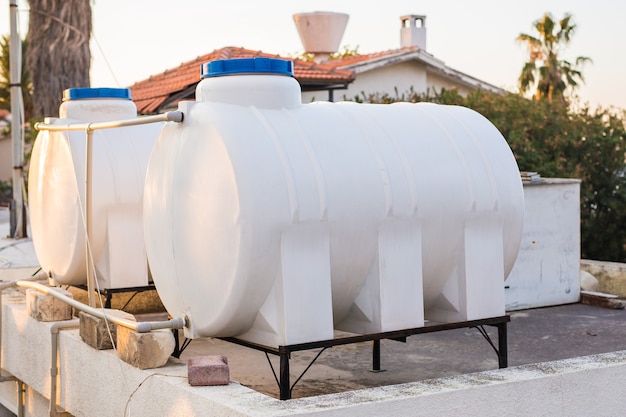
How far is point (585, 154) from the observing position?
21.2 metres

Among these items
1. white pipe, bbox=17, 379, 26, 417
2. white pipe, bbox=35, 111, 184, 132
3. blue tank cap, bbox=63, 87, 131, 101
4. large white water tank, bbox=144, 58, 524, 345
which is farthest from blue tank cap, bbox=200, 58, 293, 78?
white pipe, bbox=17, 379, 26, 417

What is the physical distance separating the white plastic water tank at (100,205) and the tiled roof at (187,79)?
35.5 feet

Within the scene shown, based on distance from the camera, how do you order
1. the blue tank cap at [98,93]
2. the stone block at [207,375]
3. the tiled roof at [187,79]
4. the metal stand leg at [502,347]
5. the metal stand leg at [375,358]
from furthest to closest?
1. the tiled roof at [187,79]
2. the blue tank cap at [98,93]
3. the metal stand leg at [375,358]
4. the metal stand leg at [502,347]
5. the stone block at [207,375]

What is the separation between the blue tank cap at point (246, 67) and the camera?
7.09 meters

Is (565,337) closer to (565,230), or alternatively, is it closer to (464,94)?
(565,230)

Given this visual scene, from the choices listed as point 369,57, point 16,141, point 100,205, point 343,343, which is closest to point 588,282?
point 100,205

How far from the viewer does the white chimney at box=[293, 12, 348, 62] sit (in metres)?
30.0

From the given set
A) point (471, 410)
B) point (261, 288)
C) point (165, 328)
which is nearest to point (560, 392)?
point (471, 410)

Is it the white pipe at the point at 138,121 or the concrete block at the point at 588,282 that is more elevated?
the white pipe at the point at 138,121

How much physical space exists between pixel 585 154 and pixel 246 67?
1536cm

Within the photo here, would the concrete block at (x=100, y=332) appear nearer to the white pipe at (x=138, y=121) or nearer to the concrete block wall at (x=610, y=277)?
the white pipe at (x=138, y=121)

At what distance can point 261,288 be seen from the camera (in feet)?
21.7

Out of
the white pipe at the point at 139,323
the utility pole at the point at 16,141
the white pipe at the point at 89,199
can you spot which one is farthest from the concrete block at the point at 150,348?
the utility pole at the point at 16,141

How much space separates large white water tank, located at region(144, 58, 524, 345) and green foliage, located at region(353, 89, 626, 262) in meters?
12.6
